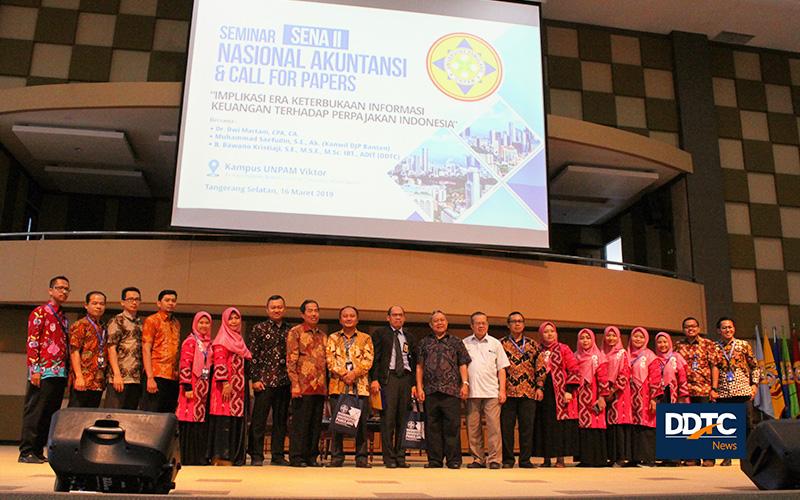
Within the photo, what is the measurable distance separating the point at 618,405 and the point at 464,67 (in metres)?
3.94

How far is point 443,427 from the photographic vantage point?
5.58m

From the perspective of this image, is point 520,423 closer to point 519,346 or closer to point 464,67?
point 519,346

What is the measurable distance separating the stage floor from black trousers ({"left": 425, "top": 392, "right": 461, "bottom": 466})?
298mm

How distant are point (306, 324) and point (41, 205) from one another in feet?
21.5

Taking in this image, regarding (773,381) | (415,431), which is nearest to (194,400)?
(415,431)

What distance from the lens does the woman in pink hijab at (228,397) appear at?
533 cm

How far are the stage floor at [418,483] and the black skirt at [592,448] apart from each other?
53 cm

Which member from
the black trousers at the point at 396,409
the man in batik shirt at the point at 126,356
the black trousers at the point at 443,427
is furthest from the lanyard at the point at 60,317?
the black trousers at the point at 443,427

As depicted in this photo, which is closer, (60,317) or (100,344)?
(60,317)

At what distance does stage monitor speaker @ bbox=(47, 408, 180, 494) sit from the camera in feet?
9.59

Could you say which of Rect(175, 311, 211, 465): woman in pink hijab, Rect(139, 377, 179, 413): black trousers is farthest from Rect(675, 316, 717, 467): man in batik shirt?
Rect(139, 377, 179, 413): black trousers

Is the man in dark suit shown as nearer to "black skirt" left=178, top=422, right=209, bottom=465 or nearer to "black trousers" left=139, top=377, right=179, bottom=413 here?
"black skirt" left=178, top=422, right=209, bottom=465

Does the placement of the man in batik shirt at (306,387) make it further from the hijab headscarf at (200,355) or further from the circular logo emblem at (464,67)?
the circular logo emblem at (464,67)

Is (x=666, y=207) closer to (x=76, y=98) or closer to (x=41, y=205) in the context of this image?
(x=76, y=98)
